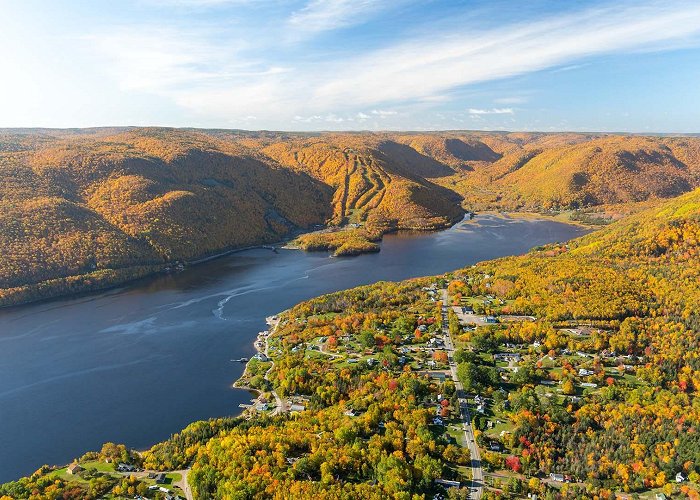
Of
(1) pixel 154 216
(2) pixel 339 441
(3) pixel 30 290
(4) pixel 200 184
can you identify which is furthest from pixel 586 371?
(4) pixel 200 184

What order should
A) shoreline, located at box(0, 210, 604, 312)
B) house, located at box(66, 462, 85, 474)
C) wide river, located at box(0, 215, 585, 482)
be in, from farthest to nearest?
shoreline, located at box(0, 210, 604, 312)
wide river, located at box(0, 215, 585, 482)
house, located at box(66, 462, 85, 474)

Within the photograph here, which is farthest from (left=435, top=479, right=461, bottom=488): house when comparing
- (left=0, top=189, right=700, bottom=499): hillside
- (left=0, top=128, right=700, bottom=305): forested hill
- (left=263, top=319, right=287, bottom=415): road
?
(left=0, top=128, right=700, bottom=305): forested hill

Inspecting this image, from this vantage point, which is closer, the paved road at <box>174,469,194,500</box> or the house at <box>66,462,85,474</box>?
the paved road at <box>174,469,194,500</box>

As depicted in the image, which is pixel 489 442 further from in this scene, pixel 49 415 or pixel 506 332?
pixel 49 415

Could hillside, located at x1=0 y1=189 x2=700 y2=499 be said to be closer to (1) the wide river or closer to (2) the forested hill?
(1) the wide river

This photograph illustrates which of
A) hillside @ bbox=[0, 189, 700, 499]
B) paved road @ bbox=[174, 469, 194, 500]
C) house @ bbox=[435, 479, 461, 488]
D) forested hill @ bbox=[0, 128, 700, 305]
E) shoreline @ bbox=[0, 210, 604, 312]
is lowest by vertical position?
house @ bbox=[435, 479, 461, 488]

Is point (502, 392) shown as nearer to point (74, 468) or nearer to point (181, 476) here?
point (181, 476)

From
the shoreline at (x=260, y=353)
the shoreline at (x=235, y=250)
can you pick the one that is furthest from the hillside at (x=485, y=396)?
the shoreline at (x=235, y=250)

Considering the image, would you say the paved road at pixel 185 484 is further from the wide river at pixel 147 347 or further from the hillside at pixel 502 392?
the wide river at pixel 147 347
